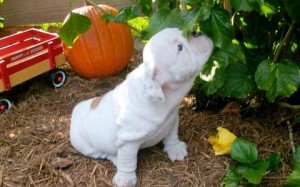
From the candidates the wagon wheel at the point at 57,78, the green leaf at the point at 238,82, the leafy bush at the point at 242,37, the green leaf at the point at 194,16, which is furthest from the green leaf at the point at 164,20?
the wagon wheel at the point at 57,78

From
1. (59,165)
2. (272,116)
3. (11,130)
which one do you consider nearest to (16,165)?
(59,165)

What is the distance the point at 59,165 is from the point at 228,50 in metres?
0.81

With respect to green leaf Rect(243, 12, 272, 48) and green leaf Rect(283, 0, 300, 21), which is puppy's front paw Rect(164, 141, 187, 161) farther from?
green leaf Rect(283, 0, 300, 21)

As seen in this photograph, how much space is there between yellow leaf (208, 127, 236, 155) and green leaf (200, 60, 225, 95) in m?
0.28

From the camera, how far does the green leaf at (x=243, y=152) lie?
1.66m

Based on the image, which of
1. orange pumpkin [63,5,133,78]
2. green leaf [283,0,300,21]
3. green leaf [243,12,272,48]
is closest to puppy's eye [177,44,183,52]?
green leaf [283,0,300,21]

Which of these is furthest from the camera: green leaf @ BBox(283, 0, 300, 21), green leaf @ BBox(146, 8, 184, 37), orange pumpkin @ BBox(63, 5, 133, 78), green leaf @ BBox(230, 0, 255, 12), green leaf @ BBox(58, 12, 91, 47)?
orange pumpkin @ BBox(63, 5, 133, 78)

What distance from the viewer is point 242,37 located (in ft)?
6.46

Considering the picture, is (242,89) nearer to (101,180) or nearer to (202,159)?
(202,159)

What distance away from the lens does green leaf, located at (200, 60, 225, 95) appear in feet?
5.28

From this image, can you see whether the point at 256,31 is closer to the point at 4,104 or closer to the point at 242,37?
the point at 242,37

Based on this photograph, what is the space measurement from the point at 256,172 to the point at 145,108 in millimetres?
465

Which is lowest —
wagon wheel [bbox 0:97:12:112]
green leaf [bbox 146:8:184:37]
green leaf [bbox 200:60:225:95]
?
wagon wheel [bbox 0:97:12:112]

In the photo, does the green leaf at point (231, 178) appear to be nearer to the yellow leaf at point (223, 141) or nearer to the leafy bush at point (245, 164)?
the leafy bush at point (245, 164)
